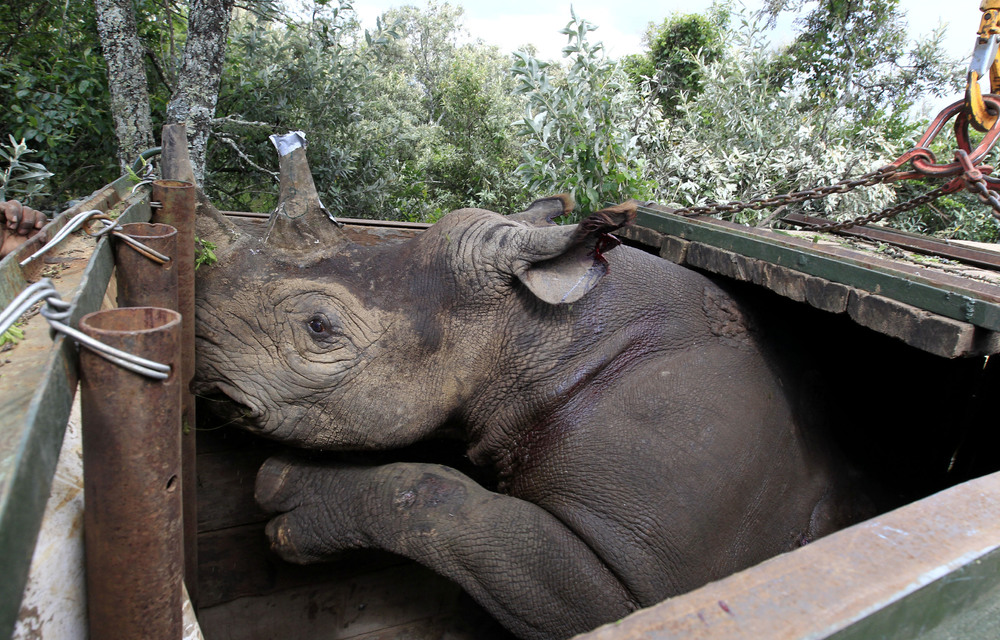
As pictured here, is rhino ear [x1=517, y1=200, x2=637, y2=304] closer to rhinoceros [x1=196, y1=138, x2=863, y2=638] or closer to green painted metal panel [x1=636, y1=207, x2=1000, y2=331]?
rhinoceros [x1=196, y1=138, x2=863, y2=638]

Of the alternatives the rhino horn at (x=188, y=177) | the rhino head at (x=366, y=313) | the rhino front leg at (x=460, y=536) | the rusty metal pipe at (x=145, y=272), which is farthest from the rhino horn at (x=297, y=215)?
the rusty metal pipe at (x=145, y=272)

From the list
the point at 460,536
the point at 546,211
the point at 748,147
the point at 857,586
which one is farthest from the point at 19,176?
the point at 748,147

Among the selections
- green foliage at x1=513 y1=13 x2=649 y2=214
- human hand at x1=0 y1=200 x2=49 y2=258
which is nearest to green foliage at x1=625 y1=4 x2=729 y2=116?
green foliage at x1=513 y1=13 x2=649 y2=214

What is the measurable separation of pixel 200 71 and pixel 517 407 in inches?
151

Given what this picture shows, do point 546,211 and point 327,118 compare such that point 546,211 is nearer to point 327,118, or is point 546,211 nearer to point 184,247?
point 184,247

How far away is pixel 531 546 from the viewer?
2.51 m

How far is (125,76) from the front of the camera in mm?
4754

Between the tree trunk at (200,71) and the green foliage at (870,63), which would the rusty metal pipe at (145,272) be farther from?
the green foliage at (870,63)

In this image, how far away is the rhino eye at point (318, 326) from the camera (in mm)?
2545

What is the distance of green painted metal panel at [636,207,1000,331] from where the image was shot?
203 centimetres

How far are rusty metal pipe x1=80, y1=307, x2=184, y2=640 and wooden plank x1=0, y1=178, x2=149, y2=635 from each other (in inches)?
2.3

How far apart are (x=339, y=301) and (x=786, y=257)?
1.83m

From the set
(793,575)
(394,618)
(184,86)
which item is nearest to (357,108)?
(184,86)

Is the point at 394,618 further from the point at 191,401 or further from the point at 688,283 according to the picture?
the point at 688,283
